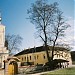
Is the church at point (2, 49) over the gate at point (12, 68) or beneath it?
over

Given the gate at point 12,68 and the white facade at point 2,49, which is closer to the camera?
the gate at point 12,68

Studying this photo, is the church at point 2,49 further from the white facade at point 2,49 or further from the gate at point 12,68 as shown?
the gate at point 12,68

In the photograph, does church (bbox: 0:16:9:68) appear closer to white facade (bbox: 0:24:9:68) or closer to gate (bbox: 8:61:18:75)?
white facade (bbox: 0:24:9:68)

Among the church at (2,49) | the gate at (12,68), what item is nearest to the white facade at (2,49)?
the church at (2,49)

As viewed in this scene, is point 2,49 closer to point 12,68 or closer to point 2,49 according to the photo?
point 2,49

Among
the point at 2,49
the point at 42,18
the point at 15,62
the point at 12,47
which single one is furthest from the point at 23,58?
the point at 15,62

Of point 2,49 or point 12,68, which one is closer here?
point 12,68

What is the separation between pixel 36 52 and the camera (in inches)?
2318

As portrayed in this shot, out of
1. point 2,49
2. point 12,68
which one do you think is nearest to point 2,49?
point 2,49

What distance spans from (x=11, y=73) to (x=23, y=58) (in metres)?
36.4

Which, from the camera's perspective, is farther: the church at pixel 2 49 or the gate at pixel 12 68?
the church at pixel 2 49

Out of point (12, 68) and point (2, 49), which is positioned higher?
point (2, 49)

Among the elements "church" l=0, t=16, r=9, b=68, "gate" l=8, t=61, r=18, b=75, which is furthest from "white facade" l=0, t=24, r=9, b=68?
"gate" l=8, t=61, r=18, b=75

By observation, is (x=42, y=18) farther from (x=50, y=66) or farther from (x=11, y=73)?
(x=11, y=73)
